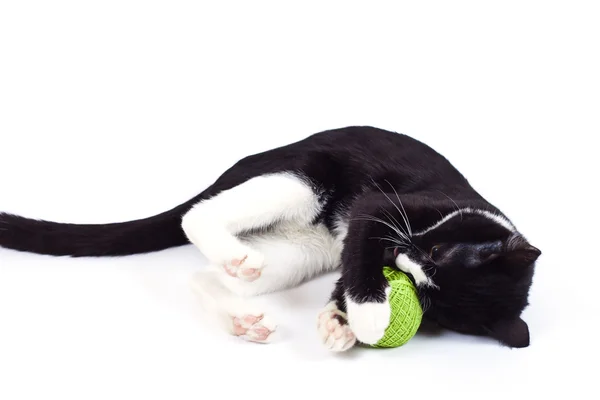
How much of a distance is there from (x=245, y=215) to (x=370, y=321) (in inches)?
35.2

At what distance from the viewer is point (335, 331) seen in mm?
2818

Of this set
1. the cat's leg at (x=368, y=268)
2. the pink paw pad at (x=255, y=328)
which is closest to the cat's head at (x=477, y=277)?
the cat's leg at (x=368, y=268)

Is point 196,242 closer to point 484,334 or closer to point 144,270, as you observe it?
point 144,270

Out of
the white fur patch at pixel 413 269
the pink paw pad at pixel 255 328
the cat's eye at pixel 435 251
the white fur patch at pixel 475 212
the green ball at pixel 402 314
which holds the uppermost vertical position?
the white fur patch at pixel 475 212

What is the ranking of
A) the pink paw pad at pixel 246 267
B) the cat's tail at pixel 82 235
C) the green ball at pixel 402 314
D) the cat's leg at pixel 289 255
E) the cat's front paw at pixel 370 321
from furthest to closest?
the cat's tail at pixel 82 235 < the cat's leg at pixel 289 255 < the pink paw pad at pixel 246 267 < the green ball at pixel 402 314 < the cat's front paw at pixel 370 321

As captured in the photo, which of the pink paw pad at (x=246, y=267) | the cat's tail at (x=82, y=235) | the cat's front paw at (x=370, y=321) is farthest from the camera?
the cat's tail at (x=82, y=235)

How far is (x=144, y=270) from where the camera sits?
11.6 ft

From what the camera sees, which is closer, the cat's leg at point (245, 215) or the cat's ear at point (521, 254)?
the cat's ear at point (521, 254)

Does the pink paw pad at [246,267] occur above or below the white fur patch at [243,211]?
below

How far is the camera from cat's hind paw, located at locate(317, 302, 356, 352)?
110 inches

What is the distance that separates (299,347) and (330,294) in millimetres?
521

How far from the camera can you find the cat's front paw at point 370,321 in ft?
8.82

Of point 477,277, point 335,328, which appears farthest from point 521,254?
point 335,328

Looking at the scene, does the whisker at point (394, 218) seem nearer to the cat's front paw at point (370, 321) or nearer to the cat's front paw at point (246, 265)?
the cat's front paw at point (370, 321)
